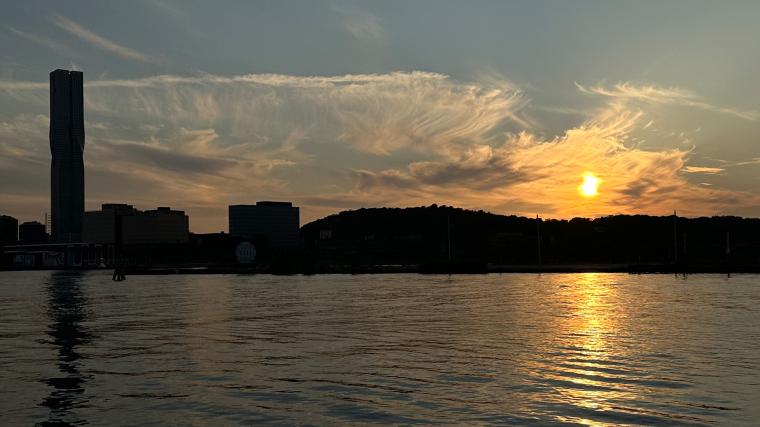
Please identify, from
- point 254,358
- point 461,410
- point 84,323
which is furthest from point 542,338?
point 84,323

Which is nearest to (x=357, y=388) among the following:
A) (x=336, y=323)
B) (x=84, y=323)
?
(x=336, y=323)

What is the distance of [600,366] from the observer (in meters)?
39.2

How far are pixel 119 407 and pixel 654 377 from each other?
23895 mm

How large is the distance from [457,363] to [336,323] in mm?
27152

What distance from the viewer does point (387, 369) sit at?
38969 millimetres

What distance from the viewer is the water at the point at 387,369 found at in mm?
28641

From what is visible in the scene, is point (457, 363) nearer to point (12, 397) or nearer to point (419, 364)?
point (419, 364)

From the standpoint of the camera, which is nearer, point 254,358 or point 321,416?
point 321,416

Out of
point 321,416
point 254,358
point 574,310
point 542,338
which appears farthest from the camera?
point 574,310

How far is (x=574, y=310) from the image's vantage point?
80.6 meters

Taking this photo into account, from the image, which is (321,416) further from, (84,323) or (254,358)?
(84,323)

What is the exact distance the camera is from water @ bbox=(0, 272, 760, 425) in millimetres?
28641

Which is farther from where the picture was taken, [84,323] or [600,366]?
[84,323]

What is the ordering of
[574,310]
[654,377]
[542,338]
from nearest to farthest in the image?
[654,377] → [542,338] → [574,310]
